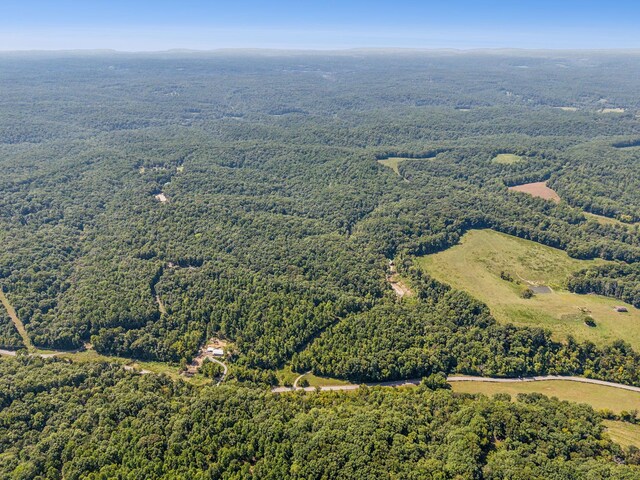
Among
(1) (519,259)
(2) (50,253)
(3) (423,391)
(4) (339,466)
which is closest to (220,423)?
(4) (339,466)

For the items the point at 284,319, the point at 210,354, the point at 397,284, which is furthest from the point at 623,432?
the point at 210,354

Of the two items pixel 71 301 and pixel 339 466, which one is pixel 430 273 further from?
pixel 71 301

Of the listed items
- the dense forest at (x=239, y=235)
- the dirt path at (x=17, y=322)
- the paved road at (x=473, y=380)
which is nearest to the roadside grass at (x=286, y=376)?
the paved road at (x=473, y=380)

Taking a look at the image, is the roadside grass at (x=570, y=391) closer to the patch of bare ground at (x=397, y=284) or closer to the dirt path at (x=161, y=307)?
the patch of bare ground at (x=397, y=284)

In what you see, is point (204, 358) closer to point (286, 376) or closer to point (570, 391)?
point (286, 376)

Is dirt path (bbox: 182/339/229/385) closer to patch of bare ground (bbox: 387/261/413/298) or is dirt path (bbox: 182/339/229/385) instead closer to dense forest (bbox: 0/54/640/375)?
dense forest (bbox: 0/54/640/375)
